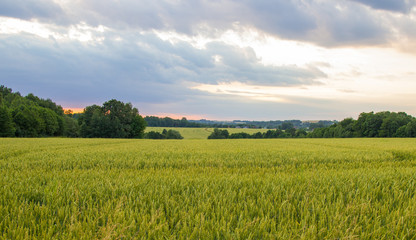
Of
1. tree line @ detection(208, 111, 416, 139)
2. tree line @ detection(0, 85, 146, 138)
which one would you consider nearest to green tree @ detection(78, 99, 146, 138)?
tree line @ detection(0, 85, 146, 138)

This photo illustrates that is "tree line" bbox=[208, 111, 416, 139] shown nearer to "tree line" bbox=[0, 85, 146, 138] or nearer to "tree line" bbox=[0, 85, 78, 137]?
"tree line" bbox=[0, 85, 146, 138]

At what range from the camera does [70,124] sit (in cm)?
7844

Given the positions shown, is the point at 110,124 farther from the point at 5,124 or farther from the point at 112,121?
the point at 5,124

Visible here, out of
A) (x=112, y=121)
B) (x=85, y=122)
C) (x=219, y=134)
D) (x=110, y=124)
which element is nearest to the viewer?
(x=110, y=124)

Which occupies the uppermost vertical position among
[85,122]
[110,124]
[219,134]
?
[85,122]

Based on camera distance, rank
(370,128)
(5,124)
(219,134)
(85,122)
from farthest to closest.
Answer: (219,134) < (370,128) < (85,122) < (5,124)

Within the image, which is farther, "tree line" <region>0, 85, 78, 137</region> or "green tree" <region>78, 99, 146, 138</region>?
"green tree" <region>78, 99, 146, 138</region>

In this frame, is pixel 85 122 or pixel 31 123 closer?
pixel 31 123

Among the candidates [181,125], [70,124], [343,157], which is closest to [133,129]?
[70,124]

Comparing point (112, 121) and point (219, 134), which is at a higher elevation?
point (112, 121)

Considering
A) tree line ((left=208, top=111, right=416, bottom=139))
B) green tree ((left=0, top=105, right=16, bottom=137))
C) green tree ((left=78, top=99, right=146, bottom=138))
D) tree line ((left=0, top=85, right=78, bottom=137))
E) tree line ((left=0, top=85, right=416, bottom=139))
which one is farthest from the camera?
green tree ((left=78, top=99, right=146, bottom=138))

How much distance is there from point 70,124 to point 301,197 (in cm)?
9219

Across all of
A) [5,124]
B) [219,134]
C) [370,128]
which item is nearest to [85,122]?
[5,124]

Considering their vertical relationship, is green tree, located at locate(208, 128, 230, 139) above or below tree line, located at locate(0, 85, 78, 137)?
below
